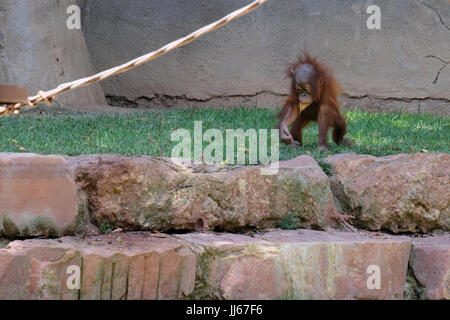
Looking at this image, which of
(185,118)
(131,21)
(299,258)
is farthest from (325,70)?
(131,21)

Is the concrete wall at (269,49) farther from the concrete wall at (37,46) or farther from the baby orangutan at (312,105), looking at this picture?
the baby orangutan at (312,105)

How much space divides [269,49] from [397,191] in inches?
148

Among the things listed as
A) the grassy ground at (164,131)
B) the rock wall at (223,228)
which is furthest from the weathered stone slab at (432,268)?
the grassy ground at (164,131)

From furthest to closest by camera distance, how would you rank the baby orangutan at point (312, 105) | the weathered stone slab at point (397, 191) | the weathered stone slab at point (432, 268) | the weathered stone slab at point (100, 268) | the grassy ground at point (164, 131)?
the baby orangutan at point (312, 105), the grassy ground at point (164, 131), the weathered stone slab at point (397, 191), the weathered stone slab at point (432, 268), the weathered stone slab at point (100, 268)

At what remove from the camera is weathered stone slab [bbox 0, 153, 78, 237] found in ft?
11.9

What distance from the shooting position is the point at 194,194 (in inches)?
156

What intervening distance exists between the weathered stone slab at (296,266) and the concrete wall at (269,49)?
12.8ft

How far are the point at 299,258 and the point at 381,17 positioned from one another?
4421 mm

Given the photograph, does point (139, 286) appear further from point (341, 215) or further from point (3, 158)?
point (341, 215)

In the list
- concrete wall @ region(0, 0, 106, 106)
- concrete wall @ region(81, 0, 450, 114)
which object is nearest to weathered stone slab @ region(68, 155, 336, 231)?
concrete wall @ region(0, 0, 106, 106)

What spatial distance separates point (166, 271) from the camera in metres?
3.62

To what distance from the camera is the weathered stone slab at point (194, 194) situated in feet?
12.7

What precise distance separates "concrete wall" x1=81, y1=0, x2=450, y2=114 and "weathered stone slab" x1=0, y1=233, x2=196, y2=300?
4.27 m

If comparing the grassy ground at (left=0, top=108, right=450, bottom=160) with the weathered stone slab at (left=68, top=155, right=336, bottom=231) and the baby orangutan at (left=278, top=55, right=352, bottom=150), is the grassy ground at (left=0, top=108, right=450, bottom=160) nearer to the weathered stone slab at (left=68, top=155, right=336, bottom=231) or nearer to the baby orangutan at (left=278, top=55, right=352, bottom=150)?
the baby orangutan at (left=278, top=55, right=352, bottom=150)
